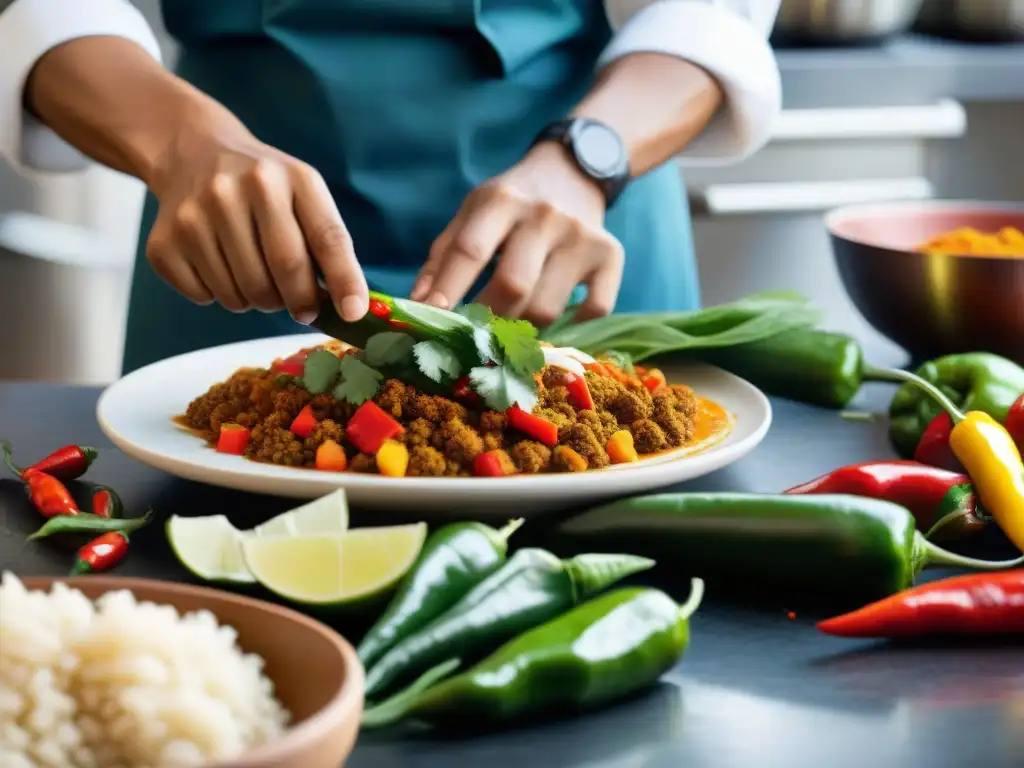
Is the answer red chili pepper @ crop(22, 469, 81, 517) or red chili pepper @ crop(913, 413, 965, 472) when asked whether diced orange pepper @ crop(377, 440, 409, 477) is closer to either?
red chili pepper @ crop(22, 469, 81, 517)

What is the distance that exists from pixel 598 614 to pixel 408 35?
4.10 feet

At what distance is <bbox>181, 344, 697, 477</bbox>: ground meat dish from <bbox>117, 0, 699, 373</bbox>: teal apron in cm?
60

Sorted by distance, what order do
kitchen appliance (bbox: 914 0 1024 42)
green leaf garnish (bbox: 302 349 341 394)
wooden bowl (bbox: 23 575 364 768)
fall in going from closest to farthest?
wooden bowl (bbox: 23 575 364 768) < green leaf garnish (bbox: 302 349 341 394) < kitchen appliance (bbox: 914 0 1024 42)

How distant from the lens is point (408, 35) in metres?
1.95

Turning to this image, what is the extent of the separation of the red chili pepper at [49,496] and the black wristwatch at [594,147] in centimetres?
81

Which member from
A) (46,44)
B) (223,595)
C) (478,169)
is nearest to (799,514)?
(223,595)

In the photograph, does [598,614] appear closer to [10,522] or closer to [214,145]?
[10,522]

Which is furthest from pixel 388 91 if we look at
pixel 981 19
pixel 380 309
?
pixel 981 19

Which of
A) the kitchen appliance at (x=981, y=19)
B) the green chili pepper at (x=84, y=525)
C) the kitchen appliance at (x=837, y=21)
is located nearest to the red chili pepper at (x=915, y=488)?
the green chili pepper at (x=84, y=525)

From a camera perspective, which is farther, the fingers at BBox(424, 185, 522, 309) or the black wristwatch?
the black wristwatch

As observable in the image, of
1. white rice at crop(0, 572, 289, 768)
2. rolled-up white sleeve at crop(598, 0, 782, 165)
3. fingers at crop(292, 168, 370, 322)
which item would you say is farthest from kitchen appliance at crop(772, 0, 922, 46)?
white rice at crop(0, 572, 289, 768)

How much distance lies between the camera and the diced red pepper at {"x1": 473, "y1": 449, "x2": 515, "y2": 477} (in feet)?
3.96

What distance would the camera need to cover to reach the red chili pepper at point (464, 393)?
1298 mm

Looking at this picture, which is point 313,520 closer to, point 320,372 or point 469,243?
point 320,372
